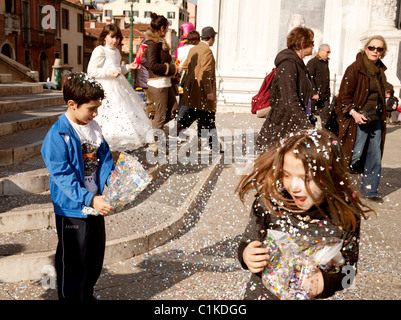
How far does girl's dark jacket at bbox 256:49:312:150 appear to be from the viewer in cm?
511

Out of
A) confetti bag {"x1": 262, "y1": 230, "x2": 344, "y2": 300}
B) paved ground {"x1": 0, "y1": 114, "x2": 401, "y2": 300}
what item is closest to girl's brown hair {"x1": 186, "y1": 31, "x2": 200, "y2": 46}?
paved ground {"x1": 0, "y1": 114, "x2": 401, "y2": 300}

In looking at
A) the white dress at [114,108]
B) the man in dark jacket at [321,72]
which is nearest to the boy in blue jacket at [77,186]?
the white dress at [114,108]

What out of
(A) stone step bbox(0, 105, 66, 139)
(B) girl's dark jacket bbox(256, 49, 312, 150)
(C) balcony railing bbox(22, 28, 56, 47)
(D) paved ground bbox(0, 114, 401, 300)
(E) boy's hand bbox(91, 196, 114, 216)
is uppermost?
(C) balcony railing bbox(22, 28, 56, 47)

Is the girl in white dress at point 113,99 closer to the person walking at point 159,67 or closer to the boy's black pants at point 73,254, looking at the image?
the person walking at point 159,67

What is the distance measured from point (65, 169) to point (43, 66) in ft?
156

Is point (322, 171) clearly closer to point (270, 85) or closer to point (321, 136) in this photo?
point (321, 136)

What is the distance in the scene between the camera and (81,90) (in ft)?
9.70

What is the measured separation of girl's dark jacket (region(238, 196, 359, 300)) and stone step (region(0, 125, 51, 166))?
14.3 ft

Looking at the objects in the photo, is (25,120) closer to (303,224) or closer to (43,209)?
(43,209)

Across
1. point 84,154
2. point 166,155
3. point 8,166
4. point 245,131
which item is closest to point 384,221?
point 166,155

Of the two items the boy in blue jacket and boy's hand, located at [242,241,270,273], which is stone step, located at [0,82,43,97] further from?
boy's hand, located at [242,241,270,273]

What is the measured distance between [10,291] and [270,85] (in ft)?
11.9

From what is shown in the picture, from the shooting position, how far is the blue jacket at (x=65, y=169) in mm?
2797
